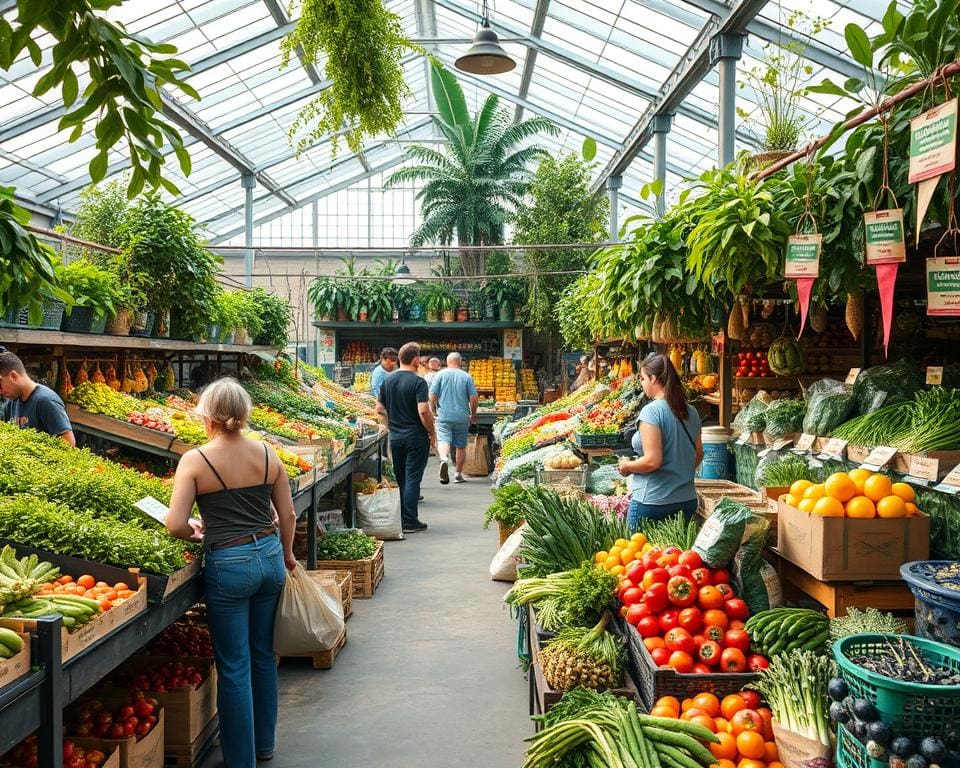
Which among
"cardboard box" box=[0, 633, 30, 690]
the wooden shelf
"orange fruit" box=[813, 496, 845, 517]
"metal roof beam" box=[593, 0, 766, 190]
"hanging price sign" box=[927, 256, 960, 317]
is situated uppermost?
"metal roof beam" box=[593, 0, 766, 190]

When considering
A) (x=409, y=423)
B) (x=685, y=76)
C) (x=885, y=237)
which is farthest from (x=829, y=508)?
(x=685, y=76)

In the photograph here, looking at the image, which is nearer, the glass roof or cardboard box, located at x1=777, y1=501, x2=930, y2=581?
cardboard box, located at x1=777, y1=501, x2=930, y2=581

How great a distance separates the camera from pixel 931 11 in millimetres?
2824

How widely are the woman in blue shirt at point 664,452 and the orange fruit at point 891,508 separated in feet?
5.04

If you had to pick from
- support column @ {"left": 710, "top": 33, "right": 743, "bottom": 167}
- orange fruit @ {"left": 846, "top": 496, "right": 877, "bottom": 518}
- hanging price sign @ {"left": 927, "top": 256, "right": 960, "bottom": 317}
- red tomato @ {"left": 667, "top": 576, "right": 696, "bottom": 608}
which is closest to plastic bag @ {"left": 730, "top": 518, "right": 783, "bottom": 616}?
red tomato @ {"left": 667, "top": 576, "right": 696, "bottom": 608}

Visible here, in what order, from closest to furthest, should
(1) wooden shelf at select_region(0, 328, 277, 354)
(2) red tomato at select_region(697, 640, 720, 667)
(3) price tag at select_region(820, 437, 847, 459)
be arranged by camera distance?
(2) red tomato at select_region(697, 640, 720, 667) → (3) price tag at select_region(820, 437, 847, 459) → (1) wooden shelf at select_region(0, 328, 277, 354)

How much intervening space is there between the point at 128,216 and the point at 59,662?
4758 mm

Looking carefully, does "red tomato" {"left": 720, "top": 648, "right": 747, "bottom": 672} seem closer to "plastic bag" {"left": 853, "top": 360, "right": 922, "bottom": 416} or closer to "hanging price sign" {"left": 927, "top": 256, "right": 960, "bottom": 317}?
"hanging price sign" {"left": 927, "top": 256, "right": 960, "bottom": 317}

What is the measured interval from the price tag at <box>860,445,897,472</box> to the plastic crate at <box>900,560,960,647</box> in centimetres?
98

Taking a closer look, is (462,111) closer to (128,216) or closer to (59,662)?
(128,216)

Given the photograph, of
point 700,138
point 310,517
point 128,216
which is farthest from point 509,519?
point 700,138

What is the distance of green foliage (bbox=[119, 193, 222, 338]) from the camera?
6367 millimetres

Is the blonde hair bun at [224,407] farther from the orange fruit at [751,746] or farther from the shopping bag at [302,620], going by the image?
the orange fruit at [751,746]

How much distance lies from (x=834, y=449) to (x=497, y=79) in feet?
45.8
